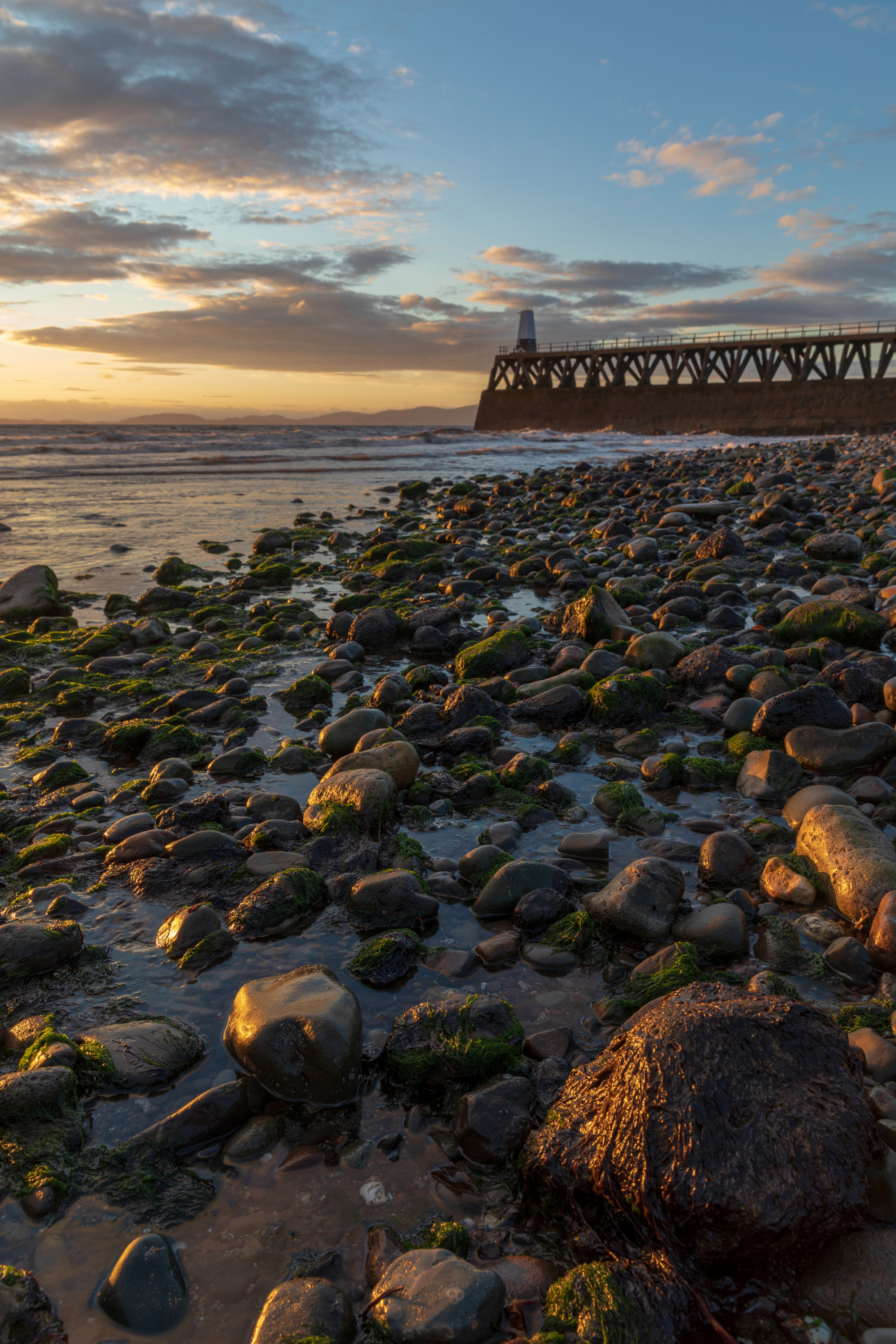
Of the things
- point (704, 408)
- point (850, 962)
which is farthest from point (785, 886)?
point (704, 408)

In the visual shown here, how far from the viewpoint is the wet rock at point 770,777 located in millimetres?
4070

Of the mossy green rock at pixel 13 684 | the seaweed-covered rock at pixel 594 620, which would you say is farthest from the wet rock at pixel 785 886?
the mossy green rock at pixel 13 684

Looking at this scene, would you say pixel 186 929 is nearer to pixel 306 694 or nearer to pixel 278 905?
pixel 278 905

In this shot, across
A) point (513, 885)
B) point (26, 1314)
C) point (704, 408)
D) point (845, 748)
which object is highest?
point (704, 408)

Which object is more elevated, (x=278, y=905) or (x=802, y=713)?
(x=802, y=713)

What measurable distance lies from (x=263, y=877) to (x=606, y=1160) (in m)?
2.08

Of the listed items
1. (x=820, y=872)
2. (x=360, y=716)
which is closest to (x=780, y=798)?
(x=820, y=872)

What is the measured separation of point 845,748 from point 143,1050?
3.67 metres

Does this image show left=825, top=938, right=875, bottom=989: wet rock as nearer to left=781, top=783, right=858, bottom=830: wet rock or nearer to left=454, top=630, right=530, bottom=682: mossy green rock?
left=781, top=783, right=858, bottom=830: wet rock

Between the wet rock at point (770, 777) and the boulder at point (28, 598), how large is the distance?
24.2 ft

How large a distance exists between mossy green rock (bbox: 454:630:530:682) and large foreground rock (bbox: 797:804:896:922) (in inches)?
116

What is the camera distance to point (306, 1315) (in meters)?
1.68

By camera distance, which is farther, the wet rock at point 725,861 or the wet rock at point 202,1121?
the wet rock at point 725,861

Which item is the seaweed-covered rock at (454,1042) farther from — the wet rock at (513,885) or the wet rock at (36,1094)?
the wet rock at (36,1094)
